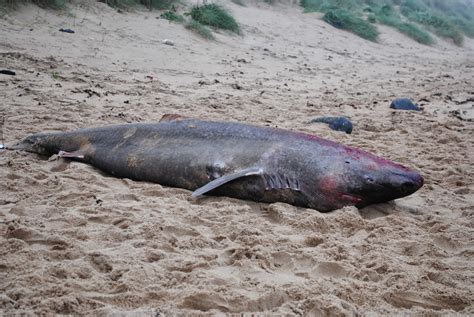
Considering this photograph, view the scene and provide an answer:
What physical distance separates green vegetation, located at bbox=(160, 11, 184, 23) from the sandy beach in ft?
12.8

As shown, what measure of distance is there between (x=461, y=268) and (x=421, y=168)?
1758 millimetres

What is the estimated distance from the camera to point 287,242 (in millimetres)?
2400

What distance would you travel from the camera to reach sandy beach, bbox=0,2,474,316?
188 centimetres

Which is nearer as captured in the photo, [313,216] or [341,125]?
[313,216]

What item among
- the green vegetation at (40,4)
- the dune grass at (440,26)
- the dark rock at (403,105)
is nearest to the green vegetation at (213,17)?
the green vegetation at (40,4)

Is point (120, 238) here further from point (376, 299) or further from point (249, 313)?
point (376, 299)

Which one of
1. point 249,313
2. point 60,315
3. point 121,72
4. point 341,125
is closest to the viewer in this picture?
point 60,315

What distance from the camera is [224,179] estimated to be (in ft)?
9.51

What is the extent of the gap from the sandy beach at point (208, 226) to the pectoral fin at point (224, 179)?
0.10 meters

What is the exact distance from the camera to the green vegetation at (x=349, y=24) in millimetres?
15734

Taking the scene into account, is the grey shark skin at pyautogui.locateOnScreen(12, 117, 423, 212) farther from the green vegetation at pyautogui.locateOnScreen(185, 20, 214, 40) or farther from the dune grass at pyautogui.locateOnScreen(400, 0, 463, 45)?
the dune grass at pyautogui.locateOnScreen(400, 0, 463, 45)

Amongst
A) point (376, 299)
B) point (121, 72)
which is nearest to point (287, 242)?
point (376, 299)

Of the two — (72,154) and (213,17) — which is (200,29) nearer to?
(213,17)

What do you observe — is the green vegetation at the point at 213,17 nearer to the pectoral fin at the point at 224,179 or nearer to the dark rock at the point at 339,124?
the dark rock at the point at 339,124
